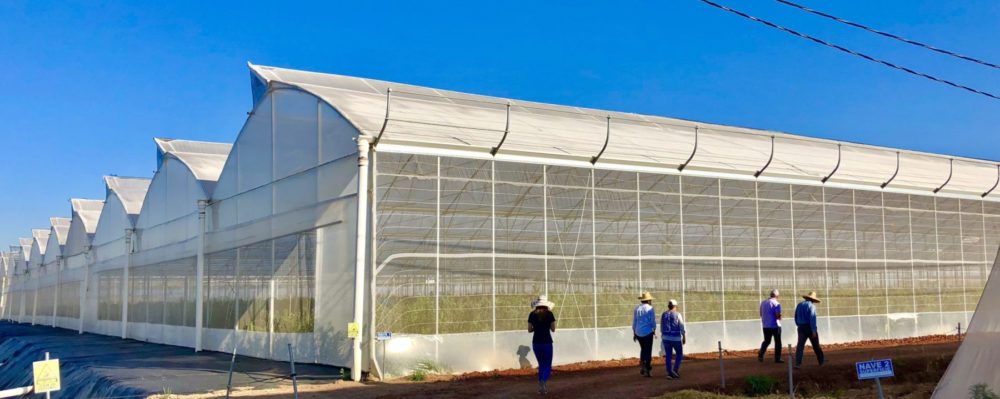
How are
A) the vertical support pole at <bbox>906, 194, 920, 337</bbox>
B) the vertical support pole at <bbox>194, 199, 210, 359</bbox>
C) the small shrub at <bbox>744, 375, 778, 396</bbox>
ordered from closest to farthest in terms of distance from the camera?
the small shrub at <bbox>744, 375, 778, 396</bbox> → the vertical support pole at <bbox>194, 199, 210, 359</bbox> → the vertical support pole at <bbox>906, 194, 920, 337</bbox>

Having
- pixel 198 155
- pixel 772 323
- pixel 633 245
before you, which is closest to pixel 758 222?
pixel 633 245

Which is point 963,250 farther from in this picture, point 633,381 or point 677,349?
point 633,381

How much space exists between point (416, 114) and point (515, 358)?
5.26 m

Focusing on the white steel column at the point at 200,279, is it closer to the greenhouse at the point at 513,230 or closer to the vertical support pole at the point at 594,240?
the greenhouse at the point at 513,230

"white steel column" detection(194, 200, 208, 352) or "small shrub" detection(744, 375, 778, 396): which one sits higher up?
"white steel column" detection(194, 200, 208, 352)

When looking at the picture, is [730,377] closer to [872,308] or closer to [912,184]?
[872,308]

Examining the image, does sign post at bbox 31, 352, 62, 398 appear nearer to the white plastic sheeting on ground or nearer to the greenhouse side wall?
the greenhouse side wall

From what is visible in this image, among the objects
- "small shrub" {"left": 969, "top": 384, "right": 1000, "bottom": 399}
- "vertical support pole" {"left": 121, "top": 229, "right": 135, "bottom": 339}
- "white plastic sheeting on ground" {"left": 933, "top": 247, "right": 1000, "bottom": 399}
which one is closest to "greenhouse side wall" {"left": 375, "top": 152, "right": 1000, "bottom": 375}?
"white plastic sheeting on ground" {"left": 933, "top": 247, "right": 1000, "bottom": 399}

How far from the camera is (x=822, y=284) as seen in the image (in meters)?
23.2

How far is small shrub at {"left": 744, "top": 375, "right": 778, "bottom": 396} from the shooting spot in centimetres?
1388

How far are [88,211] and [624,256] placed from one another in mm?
31000

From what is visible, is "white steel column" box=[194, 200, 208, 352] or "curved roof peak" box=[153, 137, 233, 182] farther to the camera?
"curved roof peak" box=[153, 137, 233, 182]

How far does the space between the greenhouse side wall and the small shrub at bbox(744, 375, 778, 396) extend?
4.93 meters

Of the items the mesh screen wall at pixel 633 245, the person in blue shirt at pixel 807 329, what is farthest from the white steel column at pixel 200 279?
the person in blue shirt at pixel 807 329
